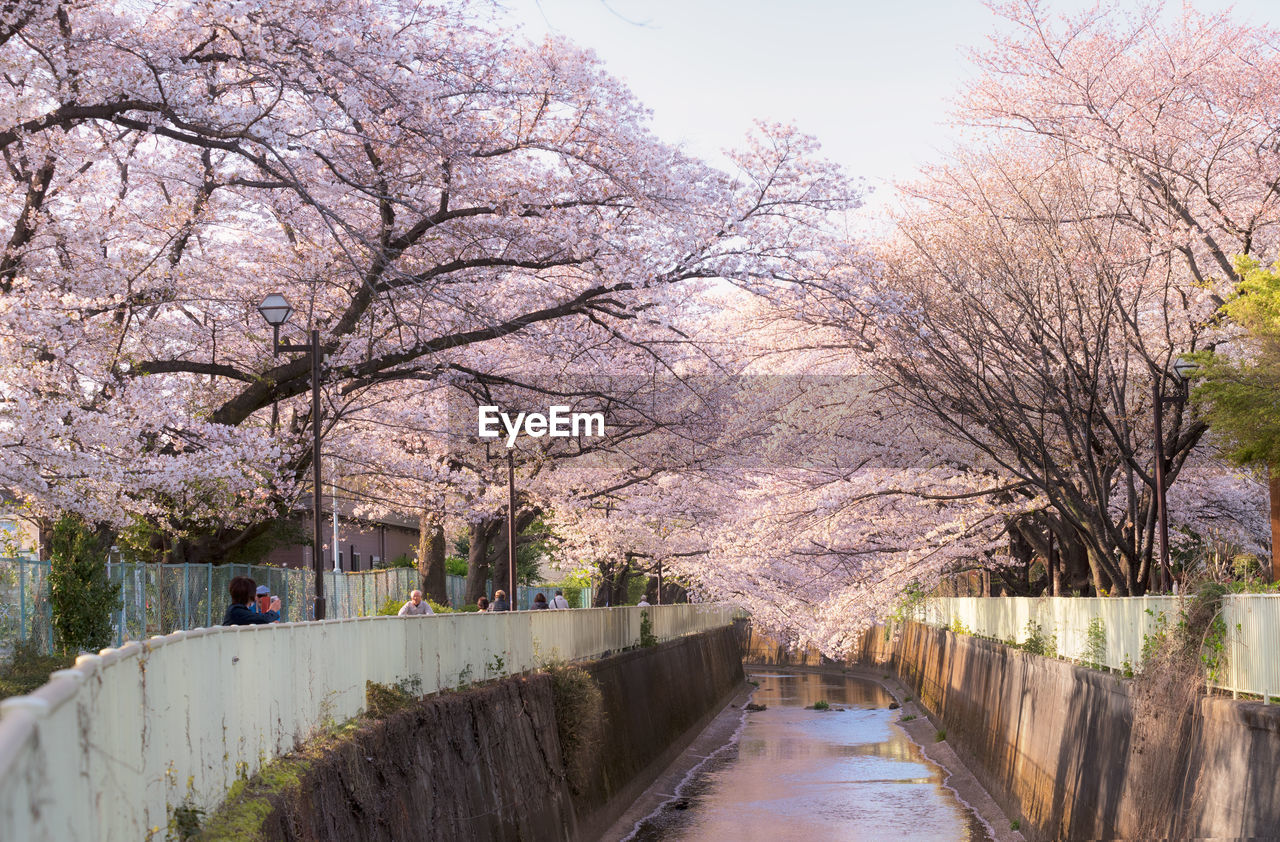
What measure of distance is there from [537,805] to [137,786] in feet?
41.2

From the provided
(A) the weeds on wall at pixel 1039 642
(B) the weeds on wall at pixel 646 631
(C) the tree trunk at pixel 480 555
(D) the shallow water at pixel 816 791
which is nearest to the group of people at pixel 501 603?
(C) the tree trunk at pixel 480 555

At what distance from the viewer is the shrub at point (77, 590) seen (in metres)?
17.3

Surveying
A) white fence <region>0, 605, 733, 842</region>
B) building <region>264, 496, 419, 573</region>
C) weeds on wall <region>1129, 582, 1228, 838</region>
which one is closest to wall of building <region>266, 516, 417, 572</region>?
building <region>264, 496, 419, 573</region>

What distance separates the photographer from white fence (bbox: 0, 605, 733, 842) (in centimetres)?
378

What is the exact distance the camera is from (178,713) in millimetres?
6711

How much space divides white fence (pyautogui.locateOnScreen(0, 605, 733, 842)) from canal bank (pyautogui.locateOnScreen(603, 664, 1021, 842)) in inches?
455

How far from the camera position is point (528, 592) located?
49.1 metres

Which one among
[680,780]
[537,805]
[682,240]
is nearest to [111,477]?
[537,805]

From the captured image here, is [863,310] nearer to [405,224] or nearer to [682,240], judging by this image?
[682,240]

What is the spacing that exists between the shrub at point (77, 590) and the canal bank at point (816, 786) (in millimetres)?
9484

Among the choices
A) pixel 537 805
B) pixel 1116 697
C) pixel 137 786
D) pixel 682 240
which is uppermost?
pixel 682 240

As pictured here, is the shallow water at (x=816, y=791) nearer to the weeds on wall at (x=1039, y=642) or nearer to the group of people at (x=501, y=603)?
the weeds on wall at (x=1039, y=642)

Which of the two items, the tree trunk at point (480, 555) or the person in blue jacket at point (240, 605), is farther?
the tree trunk at point (480, 555)

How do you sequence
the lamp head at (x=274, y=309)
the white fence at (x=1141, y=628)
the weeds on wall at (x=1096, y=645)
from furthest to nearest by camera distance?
the weeds on wall at (x=1096, y=645)
the lamp head at (x=274, y=309)
the white fence at (x=1141, y=628)
